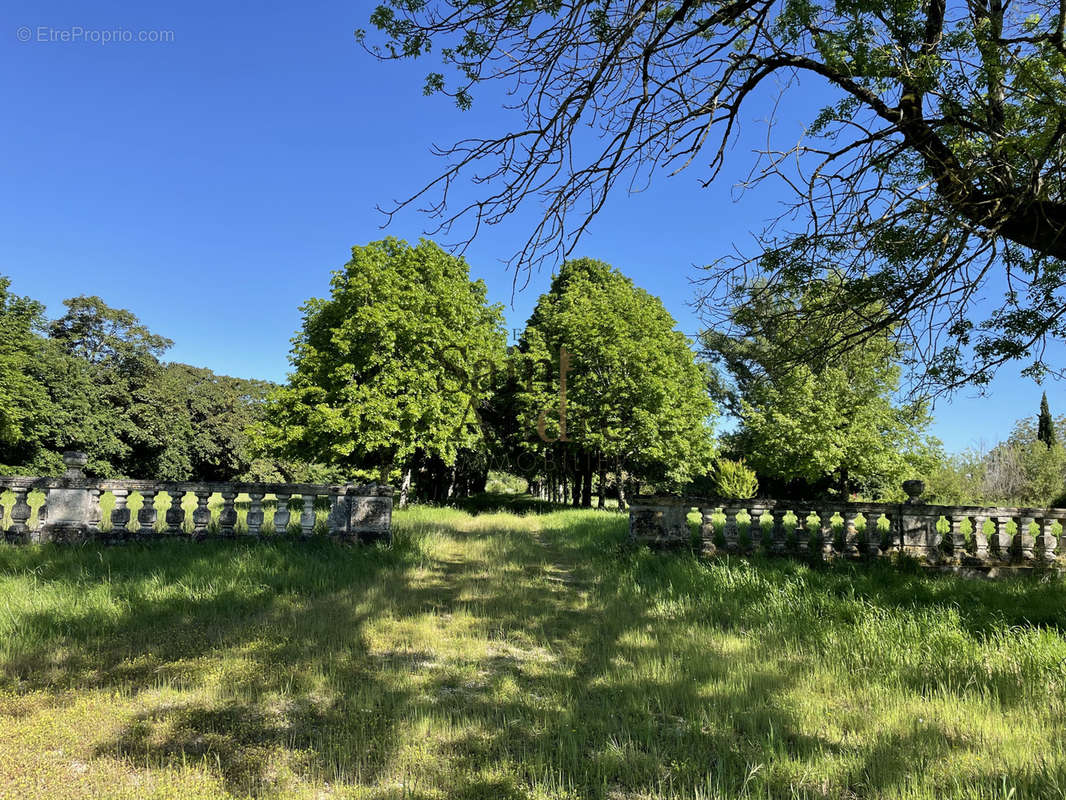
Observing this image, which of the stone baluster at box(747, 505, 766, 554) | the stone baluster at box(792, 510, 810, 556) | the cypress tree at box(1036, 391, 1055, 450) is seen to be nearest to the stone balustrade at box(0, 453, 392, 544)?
the stone baluster at box(747, 505, 766, 554)

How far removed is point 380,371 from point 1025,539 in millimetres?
17630

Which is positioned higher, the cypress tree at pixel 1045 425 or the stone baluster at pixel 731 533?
the cypress tree at pixel 1045 425

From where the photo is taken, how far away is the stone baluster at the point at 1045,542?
9539 millimetres

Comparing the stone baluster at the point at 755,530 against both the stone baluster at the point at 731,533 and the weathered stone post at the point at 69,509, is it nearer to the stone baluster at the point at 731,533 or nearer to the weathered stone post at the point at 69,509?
the stone baluster at the point at 731,533

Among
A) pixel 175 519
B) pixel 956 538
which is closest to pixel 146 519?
pixel 175 519

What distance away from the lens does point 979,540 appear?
30.5ft

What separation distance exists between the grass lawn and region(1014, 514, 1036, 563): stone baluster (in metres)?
2.31

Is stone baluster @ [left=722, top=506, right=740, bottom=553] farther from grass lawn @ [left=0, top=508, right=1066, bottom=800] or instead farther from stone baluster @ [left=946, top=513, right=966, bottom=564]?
stone baluster @ [left=946, top=513, right=966, bottom=564]

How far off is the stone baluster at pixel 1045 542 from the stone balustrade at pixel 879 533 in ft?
0.04

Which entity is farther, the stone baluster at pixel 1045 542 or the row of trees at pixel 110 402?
the row of trees at pixel 110 402

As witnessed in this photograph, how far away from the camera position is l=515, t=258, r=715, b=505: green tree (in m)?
20.5

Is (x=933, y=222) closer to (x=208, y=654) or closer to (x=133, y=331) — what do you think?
(x=208, y=654)

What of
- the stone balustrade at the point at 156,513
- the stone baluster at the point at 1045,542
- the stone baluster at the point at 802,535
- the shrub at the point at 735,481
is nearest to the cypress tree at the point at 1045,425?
the shrub at the point at 735,481

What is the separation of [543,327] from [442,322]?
5.48 metres
